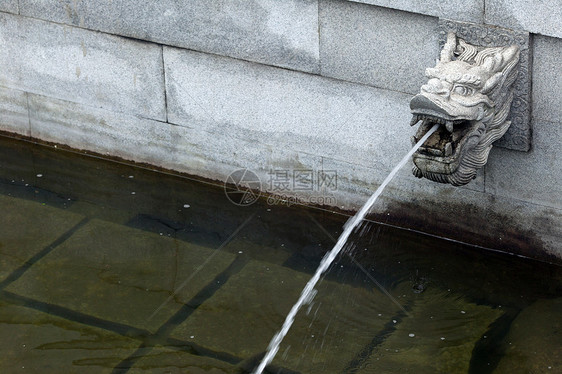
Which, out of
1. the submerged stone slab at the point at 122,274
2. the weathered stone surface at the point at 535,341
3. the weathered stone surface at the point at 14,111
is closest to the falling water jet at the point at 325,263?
the submerged stone slab at the point at 122,274

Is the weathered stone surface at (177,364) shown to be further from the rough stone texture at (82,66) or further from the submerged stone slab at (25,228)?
the rough stone texture at (82,66)

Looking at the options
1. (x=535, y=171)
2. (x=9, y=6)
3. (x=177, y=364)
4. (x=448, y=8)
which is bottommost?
(x=177, y=364)

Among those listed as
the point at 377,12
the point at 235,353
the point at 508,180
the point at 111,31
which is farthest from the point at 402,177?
the point at 111,31

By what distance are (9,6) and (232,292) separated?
11.7 ft

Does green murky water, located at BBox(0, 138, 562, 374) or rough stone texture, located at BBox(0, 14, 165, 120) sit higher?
rough stone texture, located at BBox(0, 14, 165, 120)

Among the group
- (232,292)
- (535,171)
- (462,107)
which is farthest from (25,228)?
(535,171)

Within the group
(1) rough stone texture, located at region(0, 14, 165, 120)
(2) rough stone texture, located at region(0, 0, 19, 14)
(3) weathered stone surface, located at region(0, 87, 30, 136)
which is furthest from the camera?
(3) weathered stone surface, located at region(0, 87, 30, 136)

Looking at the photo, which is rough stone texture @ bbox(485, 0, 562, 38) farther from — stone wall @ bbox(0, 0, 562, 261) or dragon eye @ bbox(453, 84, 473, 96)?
dragon eye @ bbox(453, 84, 473, 96)

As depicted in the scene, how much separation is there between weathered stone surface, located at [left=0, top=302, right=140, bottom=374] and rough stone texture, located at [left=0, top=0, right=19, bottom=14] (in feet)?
10.0

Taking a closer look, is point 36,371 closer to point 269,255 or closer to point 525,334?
point 269,255

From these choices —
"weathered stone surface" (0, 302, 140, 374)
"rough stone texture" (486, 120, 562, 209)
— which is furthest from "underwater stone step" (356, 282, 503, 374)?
"weathered stone surface" (0, 302, 140, 374)

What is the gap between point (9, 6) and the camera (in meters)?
8.38

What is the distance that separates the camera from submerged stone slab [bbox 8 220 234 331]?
673cm

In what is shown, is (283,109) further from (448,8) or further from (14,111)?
(14,111)
